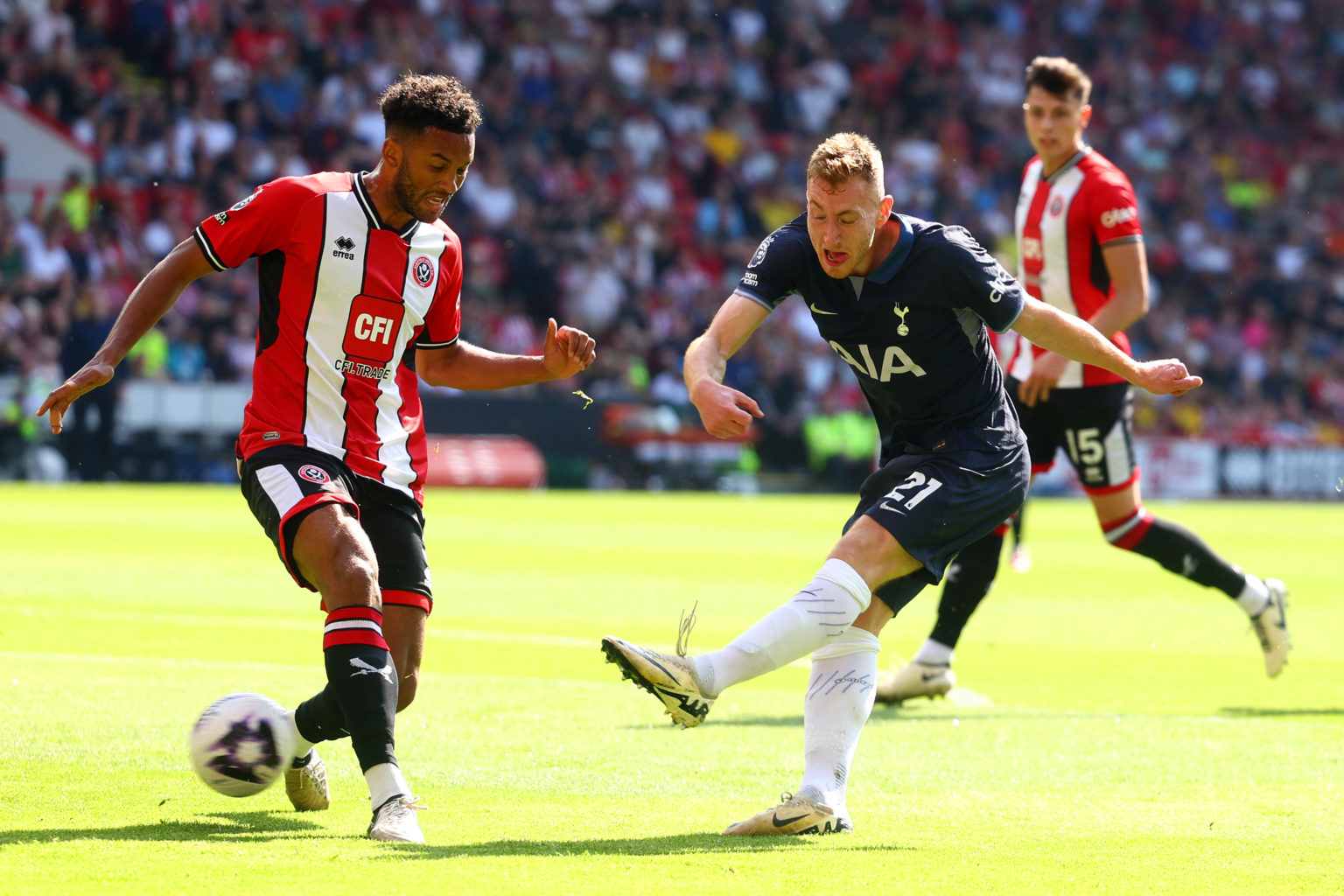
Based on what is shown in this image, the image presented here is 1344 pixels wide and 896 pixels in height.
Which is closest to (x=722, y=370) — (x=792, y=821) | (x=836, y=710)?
(x=836, y=710)

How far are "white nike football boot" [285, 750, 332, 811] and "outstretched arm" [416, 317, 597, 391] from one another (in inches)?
47.3

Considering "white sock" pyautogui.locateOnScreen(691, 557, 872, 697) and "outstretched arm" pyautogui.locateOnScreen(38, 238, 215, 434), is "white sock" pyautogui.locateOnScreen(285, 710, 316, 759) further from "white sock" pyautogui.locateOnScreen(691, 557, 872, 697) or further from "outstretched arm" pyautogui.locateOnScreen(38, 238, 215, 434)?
"white sock" pyautogui.locateOnScreen(691, 557, 872, 697)

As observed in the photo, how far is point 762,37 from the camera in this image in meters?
31.1

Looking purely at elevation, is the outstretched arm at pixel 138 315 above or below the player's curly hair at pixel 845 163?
below

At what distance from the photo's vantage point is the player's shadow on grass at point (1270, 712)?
691 centimetres

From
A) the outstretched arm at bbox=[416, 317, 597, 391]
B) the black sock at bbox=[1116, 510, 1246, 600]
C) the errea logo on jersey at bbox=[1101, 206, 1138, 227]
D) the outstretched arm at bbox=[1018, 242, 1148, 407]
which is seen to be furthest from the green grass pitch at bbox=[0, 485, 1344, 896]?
the errea logo on jersey at bbox=[1101, 206, 1138, 227]

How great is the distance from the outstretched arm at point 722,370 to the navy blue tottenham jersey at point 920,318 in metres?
0.07

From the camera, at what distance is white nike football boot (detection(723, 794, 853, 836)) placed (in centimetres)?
436

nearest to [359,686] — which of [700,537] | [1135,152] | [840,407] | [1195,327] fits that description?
[700,537]

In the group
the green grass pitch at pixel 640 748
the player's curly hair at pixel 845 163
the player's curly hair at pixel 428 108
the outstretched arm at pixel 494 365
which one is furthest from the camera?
the outstretched arm at pixel 494 365

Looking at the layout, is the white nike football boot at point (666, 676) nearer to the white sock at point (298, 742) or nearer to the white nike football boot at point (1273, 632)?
the white sock at point (298, 742)

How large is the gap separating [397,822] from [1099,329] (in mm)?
4309

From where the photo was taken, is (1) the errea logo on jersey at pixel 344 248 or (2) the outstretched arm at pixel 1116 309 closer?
(1) the errea logo on jersey at pixel 344 248

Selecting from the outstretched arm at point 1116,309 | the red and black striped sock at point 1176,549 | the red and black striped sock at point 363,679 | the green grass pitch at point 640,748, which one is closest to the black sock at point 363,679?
the red and black striped sock at point 363,679
